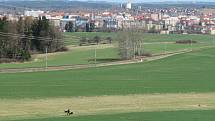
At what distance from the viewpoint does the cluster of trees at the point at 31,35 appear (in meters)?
100

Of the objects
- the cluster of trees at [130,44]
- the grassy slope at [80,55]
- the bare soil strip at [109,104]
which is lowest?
the grassy slope at [80,55]

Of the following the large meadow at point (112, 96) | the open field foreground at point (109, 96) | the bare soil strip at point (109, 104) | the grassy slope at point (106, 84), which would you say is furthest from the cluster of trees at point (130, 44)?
the bare soil strip at point (109, 104)

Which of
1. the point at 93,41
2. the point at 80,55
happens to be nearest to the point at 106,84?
the point at 80,55

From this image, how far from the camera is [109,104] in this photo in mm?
31438

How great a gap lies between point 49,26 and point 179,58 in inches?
1202

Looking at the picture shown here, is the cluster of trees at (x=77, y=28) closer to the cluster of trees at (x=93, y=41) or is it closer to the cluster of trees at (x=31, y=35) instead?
the cluster of trees at (x=93, y=41)

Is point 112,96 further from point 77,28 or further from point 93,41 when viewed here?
point 77,28

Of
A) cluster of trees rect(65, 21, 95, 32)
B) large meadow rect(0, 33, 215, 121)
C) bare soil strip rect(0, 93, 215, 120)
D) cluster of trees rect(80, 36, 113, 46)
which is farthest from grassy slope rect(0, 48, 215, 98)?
cluster of trees rect(65, 21, 95, 32)

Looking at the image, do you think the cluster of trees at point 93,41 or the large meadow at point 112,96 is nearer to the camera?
the large meadow at point 112,96

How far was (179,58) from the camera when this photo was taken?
87812mm

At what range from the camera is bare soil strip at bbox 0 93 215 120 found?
27266mm

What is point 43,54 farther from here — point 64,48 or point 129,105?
point 129,105

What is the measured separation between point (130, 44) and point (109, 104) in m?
63.1

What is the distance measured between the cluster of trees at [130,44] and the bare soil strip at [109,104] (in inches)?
2143
